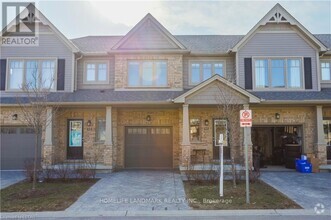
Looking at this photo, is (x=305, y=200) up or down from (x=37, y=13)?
down

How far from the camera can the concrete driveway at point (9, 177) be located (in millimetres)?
10859

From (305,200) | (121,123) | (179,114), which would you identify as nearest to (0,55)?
(121,123)

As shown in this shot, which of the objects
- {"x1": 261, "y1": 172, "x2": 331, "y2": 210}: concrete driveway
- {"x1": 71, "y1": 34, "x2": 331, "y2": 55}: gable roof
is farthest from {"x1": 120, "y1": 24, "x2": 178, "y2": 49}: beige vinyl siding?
{"x1": 261, "y1": 172, "x2": 331, "y2": 210}: concrete driveway

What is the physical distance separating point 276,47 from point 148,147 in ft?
29.6

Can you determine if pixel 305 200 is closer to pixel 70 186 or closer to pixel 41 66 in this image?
pixel 70 186

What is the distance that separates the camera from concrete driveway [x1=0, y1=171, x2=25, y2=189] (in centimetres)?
1086

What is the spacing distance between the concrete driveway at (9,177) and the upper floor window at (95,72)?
5.92m

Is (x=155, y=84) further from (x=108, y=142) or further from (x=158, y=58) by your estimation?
(x=108, y=142)

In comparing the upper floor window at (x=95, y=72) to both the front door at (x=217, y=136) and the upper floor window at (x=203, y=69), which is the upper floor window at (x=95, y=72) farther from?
the front door at (x=217, y=136)

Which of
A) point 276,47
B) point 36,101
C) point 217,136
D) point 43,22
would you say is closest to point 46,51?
point 43,22

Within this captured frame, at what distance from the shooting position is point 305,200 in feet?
26.8

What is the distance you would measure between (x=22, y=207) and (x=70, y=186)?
8.75 ft

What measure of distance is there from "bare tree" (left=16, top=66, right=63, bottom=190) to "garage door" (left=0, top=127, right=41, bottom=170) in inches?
25.2

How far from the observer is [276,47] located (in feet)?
49.4
